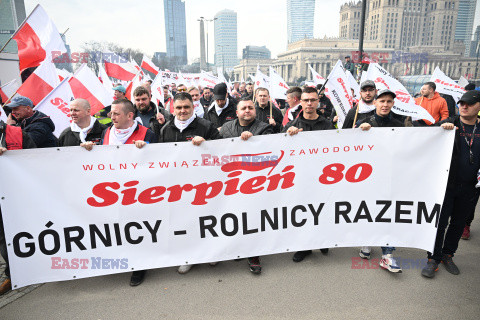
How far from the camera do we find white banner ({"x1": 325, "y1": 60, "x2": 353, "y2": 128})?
459 centimetres

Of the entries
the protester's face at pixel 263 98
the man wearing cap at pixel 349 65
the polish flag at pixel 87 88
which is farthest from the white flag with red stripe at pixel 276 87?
the man wearing cap at pixel 349 65

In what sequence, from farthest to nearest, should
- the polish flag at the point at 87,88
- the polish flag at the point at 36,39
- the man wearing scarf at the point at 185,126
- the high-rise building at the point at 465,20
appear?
the high-rise building at the point at 465,20 < the polish flag at the point at 36,39 < the polish flag at the point at 87,88 < the man wearing scarf at the point at 185,126

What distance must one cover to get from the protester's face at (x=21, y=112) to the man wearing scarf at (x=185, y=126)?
181 centimetres

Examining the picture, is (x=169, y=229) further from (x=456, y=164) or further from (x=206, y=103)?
(x=206, y=103)

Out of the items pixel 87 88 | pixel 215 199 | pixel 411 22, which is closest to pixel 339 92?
pixel 215 199

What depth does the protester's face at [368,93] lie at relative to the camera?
4.14 m

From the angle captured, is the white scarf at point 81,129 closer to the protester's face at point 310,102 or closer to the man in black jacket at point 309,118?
the man in black jacket at point 309,118

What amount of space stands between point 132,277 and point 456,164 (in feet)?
12.1

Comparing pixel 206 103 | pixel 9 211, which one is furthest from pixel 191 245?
pixel 206 103

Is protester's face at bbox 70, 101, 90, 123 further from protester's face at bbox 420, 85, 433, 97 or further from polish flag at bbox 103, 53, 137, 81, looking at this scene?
protester's face at bbox 420, 85, 433, 97

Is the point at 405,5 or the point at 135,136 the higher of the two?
the point at 405,5

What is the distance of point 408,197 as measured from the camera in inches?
130

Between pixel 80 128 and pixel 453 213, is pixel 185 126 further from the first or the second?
pixel 453 213

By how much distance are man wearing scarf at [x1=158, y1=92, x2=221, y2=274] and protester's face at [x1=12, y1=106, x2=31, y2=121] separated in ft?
5.94
